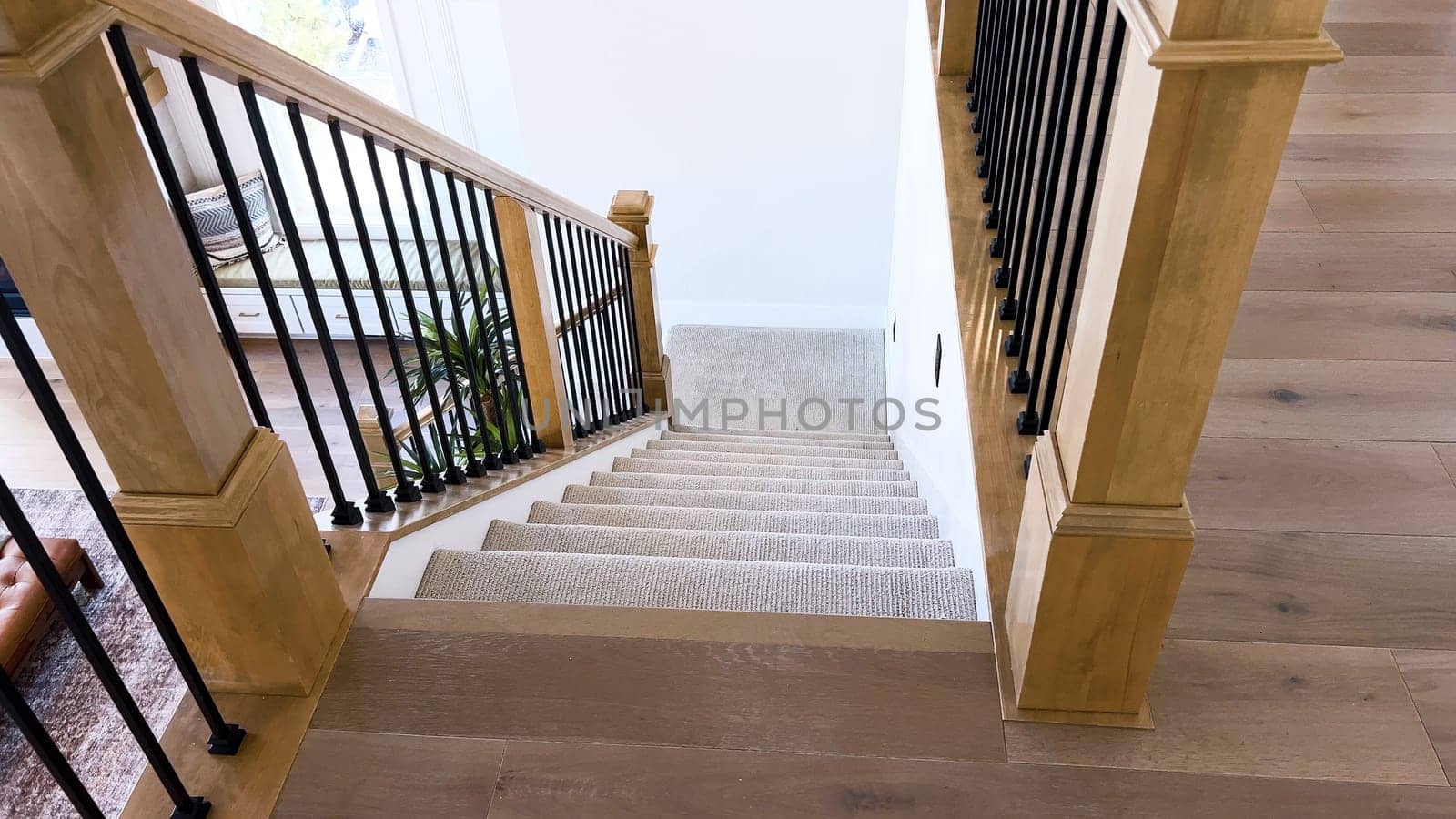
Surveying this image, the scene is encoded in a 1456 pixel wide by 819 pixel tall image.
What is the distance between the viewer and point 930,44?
8.95 feet

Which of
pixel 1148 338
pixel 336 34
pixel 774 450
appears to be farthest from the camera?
pixel 336 34

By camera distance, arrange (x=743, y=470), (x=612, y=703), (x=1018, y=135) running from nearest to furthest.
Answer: (x=612, y=703)
(x=1018, y=135)
(x=743, y=470)

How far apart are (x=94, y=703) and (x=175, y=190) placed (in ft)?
10.4

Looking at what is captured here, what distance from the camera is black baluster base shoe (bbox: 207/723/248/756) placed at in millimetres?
1278

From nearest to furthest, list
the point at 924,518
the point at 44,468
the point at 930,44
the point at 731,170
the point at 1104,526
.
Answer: the point at 1104,526 < the point at 924,518 < the point at 930,44 < the point at 44,468 < the point at 731,170

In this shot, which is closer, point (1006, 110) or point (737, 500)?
point (1006, 110)

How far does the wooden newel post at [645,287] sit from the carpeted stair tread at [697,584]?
1710 millimetres

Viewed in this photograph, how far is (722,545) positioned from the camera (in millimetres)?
2068

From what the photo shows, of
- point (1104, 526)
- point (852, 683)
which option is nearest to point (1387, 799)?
point (1104, 526)

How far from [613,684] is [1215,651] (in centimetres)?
81

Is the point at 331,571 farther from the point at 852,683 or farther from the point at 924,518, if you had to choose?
the point at 924,518

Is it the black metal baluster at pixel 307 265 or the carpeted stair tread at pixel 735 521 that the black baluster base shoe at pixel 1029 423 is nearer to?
the carpeted stair tread at pixel 735 521

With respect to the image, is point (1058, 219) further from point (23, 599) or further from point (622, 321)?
point (23, 599)

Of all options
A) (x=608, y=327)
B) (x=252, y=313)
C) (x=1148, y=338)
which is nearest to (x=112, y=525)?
(x=1148, y=338)
